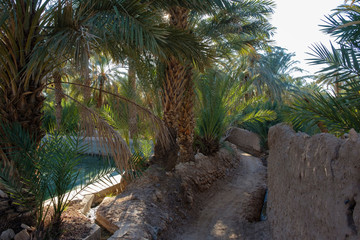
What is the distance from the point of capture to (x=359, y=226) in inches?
71.4

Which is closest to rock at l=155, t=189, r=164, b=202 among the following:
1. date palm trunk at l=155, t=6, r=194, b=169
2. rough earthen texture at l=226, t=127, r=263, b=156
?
date palm trunk at l=155, t=6, r=194, b=169

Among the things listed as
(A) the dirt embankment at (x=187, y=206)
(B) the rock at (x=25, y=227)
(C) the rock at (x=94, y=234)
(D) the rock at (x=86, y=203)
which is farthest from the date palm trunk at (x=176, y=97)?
(B) the rock at (x=25, y=227)

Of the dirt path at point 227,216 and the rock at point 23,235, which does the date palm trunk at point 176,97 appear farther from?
the rock at point 23,235

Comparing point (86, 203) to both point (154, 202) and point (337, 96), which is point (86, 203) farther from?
point (337, 96)

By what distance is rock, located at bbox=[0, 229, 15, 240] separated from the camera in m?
3.56

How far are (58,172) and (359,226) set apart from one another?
11.4 feet

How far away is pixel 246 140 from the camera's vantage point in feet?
43.4

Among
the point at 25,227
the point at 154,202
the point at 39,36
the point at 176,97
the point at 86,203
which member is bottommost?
the point at 154,202

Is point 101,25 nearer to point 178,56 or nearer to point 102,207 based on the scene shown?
point 178,56

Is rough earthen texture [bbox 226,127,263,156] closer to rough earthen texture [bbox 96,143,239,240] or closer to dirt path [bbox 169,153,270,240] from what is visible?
dirt path [bbox 169,153,270,240]

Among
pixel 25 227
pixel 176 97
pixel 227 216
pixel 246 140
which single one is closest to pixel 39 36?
pixel 25 227

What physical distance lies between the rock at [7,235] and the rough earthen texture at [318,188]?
335 cm

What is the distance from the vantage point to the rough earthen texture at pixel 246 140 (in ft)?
42.4

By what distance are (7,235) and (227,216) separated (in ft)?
12.7
